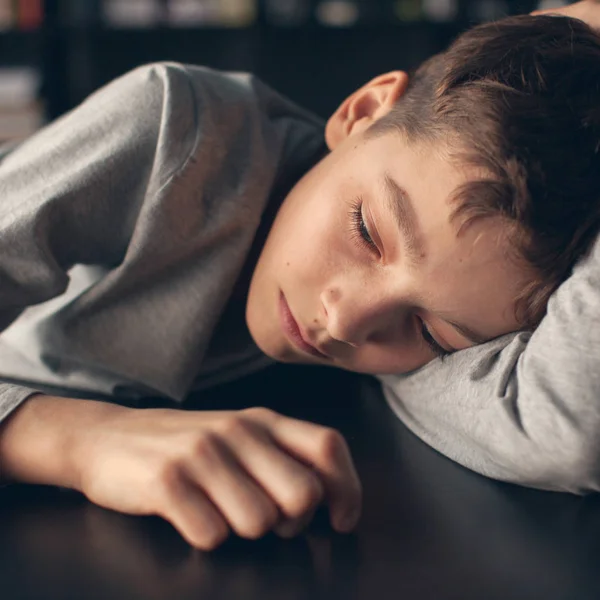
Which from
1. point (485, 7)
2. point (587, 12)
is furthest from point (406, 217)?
point (485, 7)

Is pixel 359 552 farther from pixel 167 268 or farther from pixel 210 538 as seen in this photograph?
pixel 167 268

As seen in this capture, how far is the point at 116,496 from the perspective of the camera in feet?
1.63

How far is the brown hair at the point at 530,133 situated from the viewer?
605 mm

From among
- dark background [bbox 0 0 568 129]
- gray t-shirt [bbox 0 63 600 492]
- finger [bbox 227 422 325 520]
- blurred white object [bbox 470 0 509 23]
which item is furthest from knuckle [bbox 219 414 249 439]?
blurred white object [bbox 470 0 509 23]

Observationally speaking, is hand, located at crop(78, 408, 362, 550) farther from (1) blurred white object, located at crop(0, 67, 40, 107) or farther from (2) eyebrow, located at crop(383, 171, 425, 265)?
(1) blurred white object, located at crop(0, 67, 40, 107)

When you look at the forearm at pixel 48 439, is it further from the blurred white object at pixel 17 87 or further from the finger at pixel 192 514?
the blurred white object at pixel 17 87

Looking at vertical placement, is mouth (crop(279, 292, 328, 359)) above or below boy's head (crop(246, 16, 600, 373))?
below

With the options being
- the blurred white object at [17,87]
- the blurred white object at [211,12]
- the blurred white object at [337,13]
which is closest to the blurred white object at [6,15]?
the blurred white object at [17,87]

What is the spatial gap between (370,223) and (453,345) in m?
0.14

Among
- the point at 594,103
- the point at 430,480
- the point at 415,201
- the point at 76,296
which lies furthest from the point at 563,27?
the point at 76,296

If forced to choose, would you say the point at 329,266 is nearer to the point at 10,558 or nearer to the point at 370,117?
the point at 370,117

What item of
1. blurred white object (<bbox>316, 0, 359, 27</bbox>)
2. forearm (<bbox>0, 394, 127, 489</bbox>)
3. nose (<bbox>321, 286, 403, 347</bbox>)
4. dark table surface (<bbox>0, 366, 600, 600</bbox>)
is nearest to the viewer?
dark table surface (<bbox>0, 366, 600, 600</bbox>)

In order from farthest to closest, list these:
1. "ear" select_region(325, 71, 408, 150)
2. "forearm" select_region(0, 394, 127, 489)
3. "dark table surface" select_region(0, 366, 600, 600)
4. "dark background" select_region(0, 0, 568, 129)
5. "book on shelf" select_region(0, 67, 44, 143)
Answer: "dark background" select_region(0, 0, 568, 129) < "book on shelf" select_region(0, 67, 44, 143) < "ear" select_region(325, 71, 408, 150) < "forearm" select_region(0, 394, 127, 489) < "dark table surface" select_region(0, 366, 600, 600)

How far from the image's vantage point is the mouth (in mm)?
A: 727
